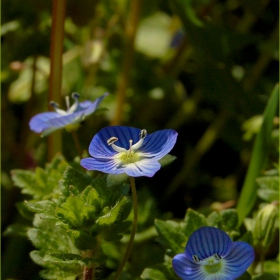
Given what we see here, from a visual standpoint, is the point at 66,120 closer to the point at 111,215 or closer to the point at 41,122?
the point at 41,122

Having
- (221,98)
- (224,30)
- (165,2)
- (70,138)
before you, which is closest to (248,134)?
(221,98)

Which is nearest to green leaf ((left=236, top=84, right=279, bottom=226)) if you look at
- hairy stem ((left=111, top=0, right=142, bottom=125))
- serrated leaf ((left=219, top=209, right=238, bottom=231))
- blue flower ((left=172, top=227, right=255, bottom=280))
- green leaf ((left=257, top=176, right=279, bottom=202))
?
green leaf ((left=257, top=176, right=279, bottom=202))

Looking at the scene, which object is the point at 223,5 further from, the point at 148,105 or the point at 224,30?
the point at 148,105

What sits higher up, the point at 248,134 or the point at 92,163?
the point at 92,163

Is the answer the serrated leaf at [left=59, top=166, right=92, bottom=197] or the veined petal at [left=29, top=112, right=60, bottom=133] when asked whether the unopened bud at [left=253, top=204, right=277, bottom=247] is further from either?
the veined petal at [left=29, top=112, right=60, bottom=133]

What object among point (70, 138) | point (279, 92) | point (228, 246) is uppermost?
point (279, 92)

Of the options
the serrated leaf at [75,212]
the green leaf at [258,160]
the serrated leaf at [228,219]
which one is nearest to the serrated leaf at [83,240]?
the serrated leaf at [75,212]
